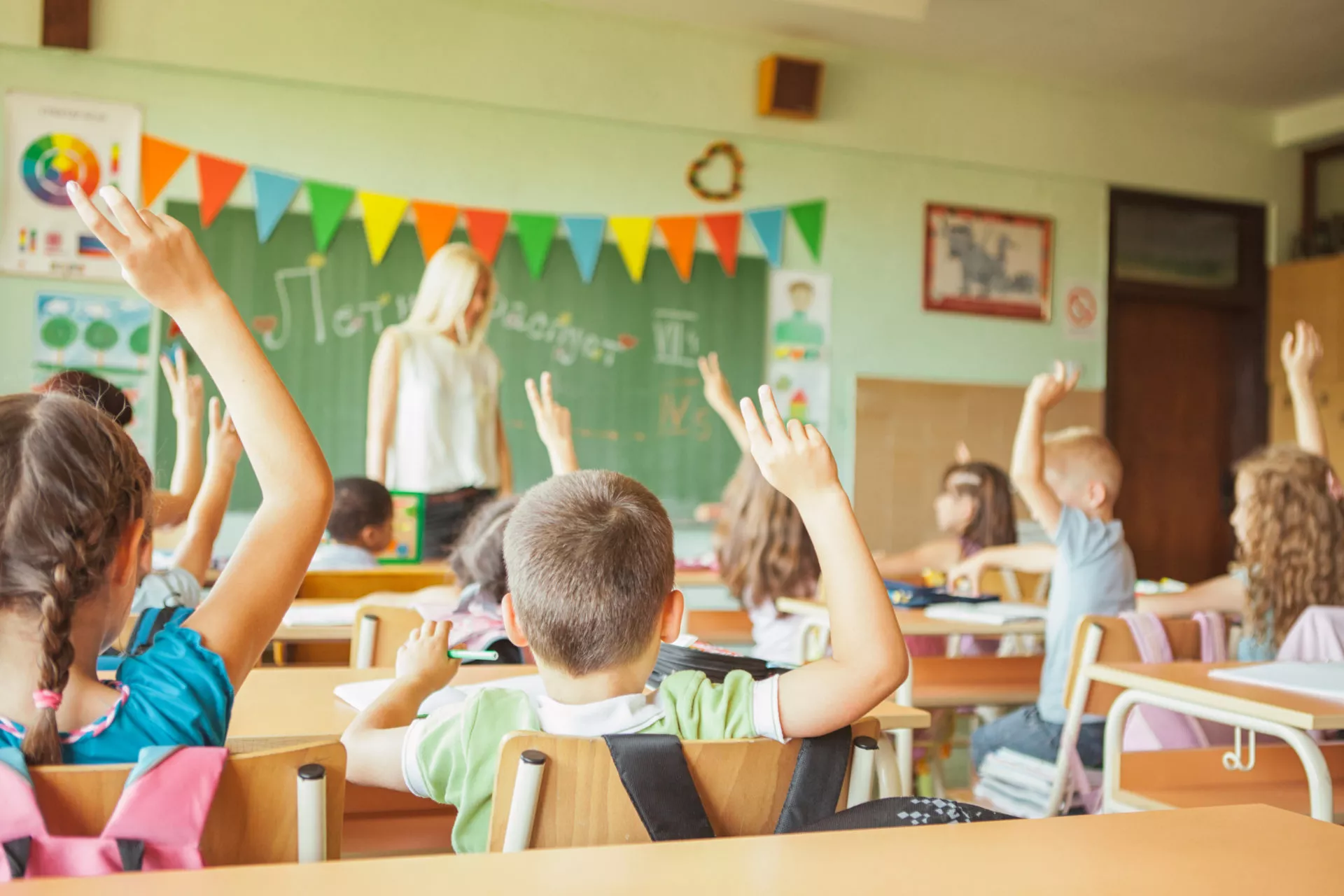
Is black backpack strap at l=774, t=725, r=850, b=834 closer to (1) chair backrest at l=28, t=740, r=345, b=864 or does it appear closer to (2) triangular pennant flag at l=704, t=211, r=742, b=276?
(1) chair backrest at l=28, t=740, r=345, b=864

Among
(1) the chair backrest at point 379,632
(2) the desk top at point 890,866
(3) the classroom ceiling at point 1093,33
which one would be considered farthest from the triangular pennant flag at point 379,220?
(2) the desk top at point 890,866

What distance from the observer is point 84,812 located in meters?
0.81

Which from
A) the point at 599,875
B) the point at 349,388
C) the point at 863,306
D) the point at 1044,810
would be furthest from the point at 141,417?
the point at 599,875

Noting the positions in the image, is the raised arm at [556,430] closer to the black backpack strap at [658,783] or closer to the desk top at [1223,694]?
the desk top at [1223,694]

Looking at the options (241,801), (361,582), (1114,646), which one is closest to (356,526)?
(361,582)

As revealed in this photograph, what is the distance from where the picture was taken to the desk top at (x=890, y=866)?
25.9 inches

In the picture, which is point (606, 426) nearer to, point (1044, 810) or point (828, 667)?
point (1044, 810)

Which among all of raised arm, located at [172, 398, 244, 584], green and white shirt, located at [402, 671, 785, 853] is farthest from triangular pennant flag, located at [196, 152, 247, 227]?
green and white shirt, located at [402, 671, 785, 853]

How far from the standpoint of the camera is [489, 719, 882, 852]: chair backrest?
37.5 inches

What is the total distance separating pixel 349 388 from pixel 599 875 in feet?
13.9

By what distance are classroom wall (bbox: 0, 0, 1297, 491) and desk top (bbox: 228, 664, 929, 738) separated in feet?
10.8

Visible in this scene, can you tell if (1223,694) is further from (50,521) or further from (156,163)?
(156,163)

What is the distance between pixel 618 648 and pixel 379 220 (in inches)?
154

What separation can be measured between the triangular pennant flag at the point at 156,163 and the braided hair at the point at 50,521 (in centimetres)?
394
